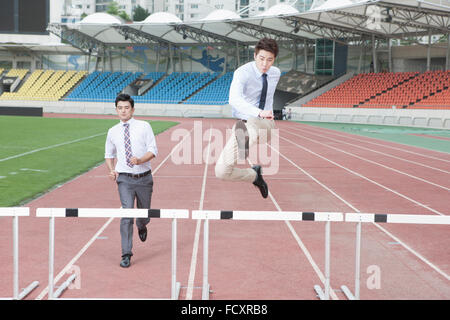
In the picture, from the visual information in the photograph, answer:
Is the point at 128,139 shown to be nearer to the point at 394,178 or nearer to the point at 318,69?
the point at 394,178

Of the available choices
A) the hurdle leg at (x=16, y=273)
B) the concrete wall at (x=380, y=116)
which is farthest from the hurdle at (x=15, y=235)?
the concrete wall at (x=380, y=116)

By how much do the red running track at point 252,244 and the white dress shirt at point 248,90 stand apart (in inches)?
73.1

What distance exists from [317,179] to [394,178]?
7.29 ft

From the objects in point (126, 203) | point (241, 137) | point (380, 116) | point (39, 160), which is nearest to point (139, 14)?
point (380, 116)

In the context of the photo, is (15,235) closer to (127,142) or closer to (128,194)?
(128,194)

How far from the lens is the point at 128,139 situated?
6.01 metres

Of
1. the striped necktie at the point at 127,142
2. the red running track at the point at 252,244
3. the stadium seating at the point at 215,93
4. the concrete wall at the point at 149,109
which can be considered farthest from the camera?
the stadium seating at the point at 215,93

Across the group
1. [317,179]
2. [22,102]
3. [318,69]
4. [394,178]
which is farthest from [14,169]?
[22,102]

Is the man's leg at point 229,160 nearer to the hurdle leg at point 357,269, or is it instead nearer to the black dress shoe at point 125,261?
the hurdle leg at point 357,269

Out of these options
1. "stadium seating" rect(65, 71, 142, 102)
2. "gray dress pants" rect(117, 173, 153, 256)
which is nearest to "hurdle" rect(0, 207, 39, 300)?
"gray dress pants" rect(117, 173, 153, 256)

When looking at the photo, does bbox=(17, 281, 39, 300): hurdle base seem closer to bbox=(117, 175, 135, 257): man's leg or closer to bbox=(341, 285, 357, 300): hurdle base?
bbox=(117, 175, 135, 257): man's leg

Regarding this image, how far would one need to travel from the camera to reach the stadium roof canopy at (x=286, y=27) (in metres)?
42.3

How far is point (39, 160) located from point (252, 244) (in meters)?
10.9
